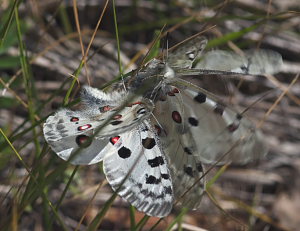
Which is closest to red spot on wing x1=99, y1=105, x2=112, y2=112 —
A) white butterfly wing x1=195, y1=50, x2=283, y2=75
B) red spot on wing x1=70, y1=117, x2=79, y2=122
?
red spot on wing x1=70, y1=117, x2=79, y2=122

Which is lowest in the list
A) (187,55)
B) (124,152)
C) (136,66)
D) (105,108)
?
(136,66)

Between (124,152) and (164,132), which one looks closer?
(124,152)

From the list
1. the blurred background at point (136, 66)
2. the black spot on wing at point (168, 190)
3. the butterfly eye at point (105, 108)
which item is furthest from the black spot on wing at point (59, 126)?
the blurred background at point (136, 66)

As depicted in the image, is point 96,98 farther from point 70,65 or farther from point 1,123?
point 70,65

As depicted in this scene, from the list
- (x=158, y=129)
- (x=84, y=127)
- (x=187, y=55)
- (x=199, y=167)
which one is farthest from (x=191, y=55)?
(x=84, y=127)

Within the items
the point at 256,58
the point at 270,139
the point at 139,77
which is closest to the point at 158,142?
the point at 139,77

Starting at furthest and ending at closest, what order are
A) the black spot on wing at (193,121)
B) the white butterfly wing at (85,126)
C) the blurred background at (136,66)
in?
the blurred background at (136,66) → the black spot on wing at (193,121) → the white butterfly wing at (85,126)

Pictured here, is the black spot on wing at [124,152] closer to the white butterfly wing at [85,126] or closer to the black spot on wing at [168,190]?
the white butterfly wing at [85,126]

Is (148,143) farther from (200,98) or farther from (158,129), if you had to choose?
(200,98)
